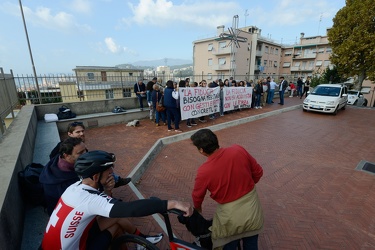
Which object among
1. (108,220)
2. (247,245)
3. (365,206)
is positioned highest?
(108,220)

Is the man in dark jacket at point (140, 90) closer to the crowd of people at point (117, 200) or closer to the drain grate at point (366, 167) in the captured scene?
the crowd of people at point (117, 200)

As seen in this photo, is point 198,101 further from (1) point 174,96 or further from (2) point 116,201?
(2) point 116,201

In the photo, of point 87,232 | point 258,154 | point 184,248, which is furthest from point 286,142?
point 87,232

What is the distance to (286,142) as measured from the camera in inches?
286

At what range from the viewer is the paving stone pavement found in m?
3.22

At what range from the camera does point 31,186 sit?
2703mm

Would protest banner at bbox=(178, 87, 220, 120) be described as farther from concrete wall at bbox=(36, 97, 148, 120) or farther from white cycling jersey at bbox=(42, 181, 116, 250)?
white cycling jersey at bbox=(42, 181, 116, 250)

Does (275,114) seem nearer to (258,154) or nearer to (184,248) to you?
(258,154)

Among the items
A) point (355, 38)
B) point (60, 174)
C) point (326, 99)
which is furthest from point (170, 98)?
point (355, 38)

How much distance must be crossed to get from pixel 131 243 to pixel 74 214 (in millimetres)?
781

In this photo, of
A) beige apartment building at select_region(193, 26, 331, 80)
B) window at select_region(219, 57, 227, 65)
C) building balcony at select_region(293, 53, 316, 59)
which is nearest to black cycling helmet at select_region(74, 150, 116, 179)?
beige apartment building at select_region(193, 26, 331, 80)

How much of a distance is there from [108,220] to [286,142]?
6823 mm

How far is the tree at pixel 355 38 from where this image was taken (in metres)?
17.7

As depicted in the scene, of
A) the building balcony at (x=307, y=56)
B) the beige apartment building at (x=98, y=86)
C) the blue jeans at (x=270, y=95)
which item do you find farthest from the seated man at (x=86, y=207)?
the building balcony at (x=307, y=56)
